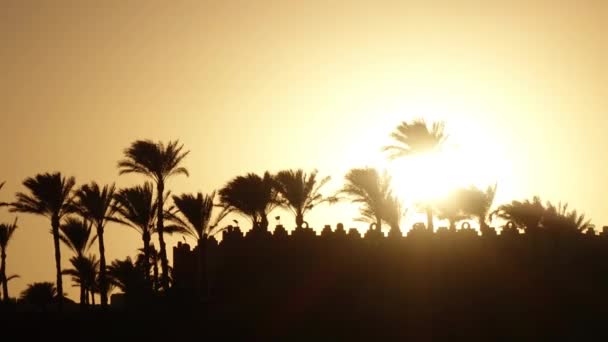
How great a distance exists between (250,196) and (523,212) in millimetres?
10808

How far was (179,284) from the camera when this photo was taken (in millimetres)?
36562

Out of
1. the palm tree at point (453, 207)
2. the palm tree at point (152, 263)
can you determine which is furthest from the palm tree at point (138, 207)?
the palm tree at point (453, 207)

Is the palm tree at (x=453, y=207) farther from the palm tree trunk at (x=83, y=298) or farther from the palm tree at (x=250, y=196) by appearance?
the palm tree trunk at (x=83, y=298)

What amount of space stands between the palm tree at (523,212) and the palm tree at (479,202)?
425mm

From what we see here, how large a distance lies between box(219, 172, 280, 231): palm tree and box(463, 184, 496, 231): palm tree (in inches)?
329

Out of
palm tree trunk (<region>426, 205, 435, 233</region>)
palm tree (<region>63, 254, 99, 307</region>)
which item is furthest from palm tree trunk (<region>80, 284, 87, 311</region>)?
palm tree trunk (<region>426, 205, 435, 233</region>)

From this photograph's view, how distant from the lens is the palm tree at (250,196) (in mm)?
37531

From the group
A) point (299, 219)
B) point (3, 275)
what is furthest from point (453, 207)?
point (3, 275)

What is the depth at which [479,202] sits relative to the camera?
39938 millimetres

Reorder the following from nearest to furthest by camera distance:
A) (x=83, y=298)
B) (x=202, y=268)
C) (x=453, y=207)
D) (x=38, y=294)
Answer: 1. (x=202, y=268)
2. (x=453, y=207)
3. (x=83, y=298)
4. (x=38, y=294)

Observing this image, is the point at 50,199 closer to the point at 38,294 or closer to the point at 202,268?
the point at 202,268

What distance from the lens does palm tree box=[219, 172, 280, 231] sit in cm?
3753

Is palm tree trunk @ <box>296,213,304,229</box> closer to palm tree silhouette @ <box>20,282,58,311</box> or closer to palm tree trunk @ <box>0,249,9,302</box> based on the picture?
palm tree trunk @ <box>0,249,9,302</box>

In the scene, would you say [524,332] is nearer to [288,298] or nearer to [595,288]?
[595,288]
